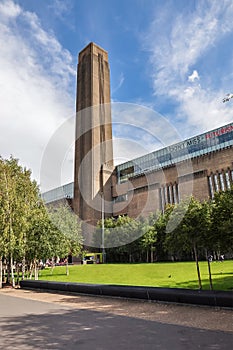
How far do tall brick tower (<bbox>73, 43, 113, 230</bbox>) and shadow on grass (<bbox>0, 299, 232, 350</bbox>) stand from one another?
248 feet

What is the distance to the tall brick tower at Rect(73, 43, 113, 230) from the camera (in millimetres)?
90188

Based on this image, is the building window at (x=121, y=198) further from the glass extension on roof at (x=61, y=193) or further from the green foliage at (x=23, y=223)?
the green foliage at (x=23, y=223)

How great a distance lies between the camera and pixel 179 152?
77.9 meters

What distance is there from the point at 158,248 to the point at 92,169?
3807 centimetres

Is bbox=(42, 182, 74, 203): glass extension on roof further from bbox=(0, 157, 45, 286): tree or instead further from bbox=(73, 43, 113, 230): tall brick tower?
bbox=(0, 157, 45, 286): tree

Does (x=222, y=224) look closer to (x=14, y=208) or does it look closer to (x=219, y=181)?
(x=14, y=208)

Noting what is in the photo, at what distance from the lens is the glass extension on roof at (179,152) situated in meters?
69.6

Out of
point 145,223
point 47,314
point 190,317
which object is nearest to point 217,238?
point 190,317

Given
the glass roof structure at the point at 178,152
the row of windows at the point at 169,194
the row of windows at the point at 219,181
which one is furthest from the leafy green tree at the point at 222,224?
the row of windows at the point at 169,194

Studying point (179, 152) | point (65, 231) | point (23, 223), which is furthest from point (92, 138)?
point (23, 223)

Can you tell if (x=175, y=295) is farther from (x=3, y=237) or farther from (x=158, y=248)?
(x=158, y=248)

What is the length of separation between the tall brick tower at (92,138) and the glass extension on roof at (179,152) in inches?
256

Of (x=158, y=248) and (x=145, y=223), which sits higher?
(x=145, y=223)

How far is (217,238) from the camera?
17.2 meters
